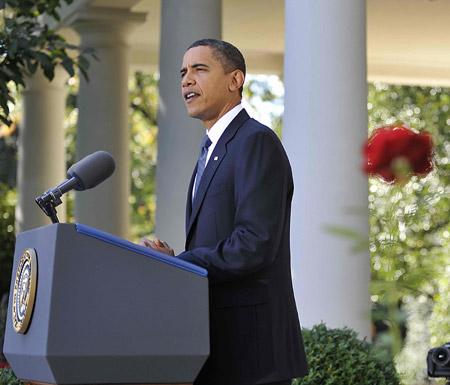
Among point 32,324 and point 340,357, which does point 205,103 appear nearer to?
point 32,324

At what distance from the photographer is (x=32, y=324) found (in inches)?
137

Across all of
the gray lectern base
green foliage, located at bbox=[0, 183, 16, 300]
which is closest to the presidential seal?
the gray lectern base

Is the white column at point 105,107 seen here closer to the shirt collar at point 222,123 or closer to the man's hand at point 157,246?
the shirt collar at point 222,123

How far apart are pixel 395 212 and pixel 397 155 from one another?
0.38 ft

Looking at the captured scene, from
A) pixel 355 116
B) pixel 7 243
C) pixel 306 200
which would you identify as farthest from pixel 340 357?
pixel 7 243

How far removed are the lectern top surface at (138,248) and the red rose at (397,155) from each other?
1428 millimetres

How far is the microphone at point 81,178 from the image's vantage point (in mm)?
3689

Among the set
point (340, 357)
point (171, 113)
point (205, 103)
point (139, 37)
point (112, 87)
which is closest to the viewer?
point (205, 103)

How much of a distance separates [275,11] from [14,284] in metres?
11.2

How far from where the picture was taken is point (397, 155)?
6.81 ft

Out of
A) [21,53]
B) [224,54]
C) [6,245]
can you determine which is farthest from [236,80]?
[6,245]

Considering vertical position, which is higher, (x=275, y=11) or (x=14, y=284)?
(x=275, y=11)

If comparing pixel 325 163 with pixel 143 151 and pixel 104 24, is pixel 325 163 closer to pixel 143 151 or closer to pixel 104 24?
pixel 104 24

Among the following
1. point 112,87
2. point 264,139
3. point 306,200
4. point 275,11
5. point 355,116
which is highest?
point 275,11
